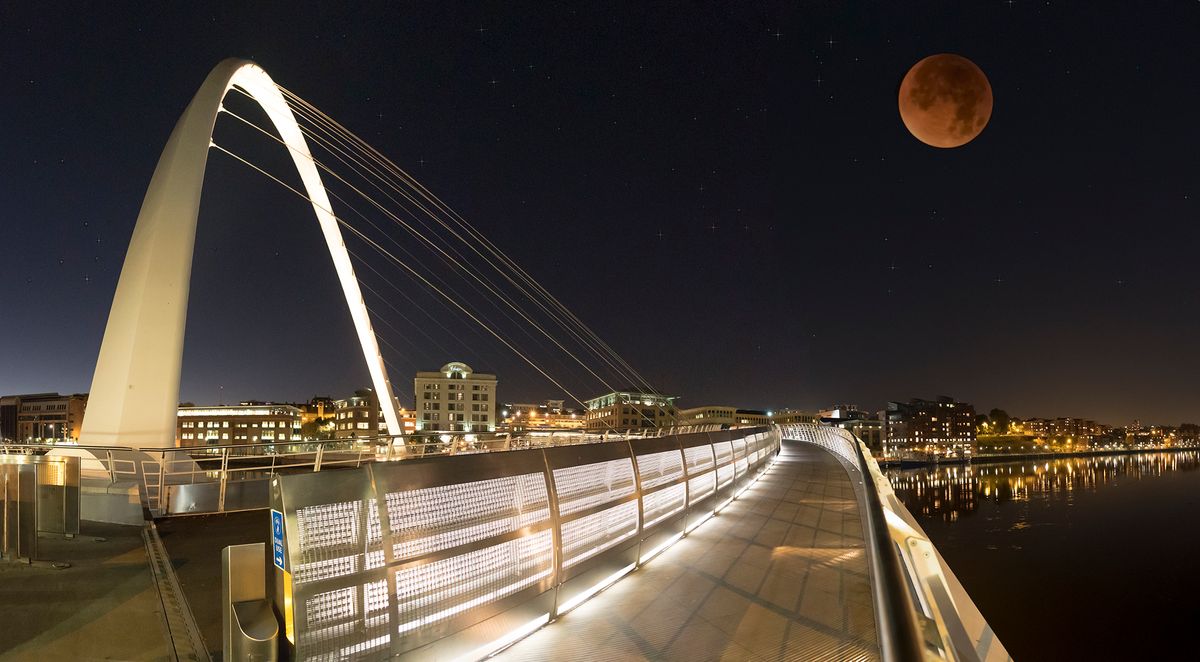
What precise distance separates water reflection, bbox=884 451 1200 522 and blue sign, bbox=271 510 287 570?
244ft

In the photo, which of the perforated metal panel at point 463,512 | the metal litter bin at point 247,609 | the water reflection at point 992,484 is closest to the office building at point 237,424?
the water reflection at point 992,484

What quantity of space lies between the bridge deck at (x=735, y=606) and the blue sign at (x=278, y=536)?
1.71 metres

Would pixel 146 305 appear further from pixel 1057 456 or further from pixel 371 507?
pixel 1057 456

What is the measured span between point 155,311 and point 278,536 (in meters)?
14.1

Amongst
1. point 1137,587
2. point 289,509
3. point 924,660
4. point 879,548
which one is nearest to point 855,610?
point 879,548

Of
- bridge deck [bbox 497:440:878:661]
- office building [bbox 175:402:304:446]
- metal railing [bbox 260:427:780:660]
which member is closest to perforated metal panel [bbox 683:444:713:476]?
bridge deck [bbox 497:440:878:661]

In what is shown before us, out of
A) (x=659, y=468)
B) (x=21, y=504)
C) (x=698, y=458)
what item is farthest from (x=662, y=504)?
(x=21, y=504)

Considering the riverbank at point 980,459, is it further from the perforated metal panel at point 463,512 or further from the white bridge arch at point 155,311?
the perforated metal panel at point 463,512

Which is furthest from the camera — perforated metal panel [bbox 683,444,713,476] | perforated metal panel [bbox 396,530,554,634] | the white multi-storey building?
the white multi-storey building

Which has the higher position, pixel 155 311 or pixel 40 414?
pixel 155 311

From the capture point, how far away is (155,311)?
15.2 meters

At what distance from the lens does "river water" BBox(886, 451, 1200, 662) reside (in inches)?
1506

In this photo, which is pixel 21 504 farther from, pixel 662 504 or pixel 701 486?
pixel 701 486

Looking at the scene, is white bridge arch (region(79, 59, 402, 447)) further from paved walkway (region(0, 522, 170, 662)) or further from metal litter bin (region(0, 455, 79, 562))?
paved walkway (region(0, 522, 170, 662))
